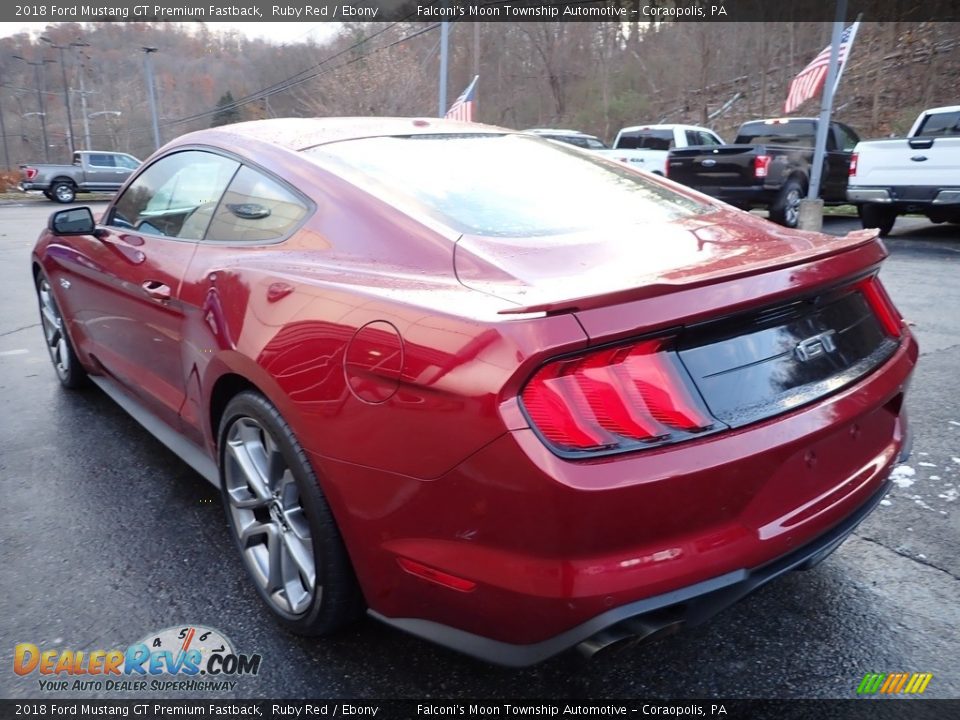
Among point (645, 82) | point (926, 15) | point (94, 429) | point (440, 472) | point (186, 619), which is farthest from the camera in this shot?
point (645, 82)

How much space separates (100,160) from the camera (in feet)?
86.9

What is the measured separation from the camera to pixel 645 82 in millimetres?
43688

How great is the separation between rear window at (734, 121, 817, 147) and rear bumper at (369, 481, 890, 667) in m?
14.1

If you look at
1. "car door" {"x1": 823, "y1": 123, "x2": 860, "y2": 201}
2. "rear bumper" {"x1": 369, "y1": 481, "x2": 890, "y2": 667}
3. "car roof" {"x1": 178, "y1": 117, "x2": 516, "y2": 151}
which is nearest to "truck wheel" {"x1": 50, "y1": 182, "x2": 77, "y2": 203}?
"car door" {"x1": 823, "y1": 123, "x2": 860, "y2": 201}

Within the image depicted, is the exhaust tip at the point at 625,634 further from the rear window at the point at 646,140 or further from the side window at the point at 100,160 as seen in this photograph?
the side window at the point at 100,160

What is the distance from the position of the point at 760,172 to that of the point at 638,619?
1207 cm

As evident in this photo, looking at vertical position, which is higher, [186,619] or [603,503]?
[603,503]

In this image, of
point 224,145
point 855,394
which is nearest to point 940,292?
point 855,394

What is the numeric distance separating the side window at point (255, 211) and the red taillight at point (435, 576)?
46.6 inches

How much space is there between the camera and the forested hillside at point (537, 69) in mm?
30719

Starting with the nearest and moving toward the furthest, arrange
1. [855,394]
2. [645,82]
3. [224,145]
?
[855,394]
[224,145]
[645,82]

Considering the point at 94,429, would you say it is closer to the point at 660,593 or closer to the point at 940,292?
the point at 660,593

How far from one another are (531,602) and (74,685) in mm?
1420

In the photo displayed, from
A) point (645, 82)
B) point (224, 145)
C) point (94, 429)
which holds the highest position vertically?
point (645, 82)
